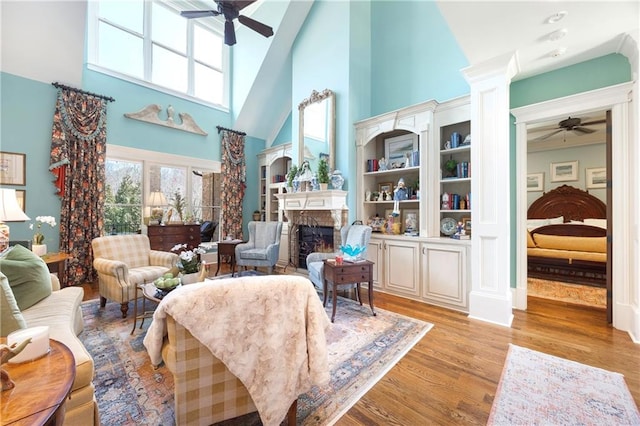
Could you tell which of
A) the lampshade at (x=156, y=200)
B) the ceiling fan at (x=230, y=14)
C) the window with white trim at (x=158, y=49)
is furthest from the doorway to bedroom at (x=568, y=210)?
the window with white trim at (x=158, y=49)

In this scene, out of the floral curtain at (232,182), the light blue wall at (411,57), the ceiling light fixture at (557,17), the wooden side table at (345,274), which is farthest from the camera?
the floral curtain at (232,182)

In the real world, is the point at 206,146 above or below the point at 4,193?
above

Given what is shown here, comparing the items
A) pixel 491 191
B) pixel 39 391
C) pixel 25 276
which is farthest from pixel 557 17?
pixel 25 276

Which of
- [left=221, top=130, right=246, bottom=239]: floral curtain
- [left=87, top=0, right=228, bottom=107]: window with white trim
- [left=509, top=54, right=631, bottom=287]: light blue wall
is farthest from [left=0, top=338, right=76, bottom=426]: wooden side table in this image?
[left=87, top=0, right=228, bottom=107]: window with white trim

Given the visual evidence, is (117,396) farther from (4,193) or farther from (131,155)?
(131,155)

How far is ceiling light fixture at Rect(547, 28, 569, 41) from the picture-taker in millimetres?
2444

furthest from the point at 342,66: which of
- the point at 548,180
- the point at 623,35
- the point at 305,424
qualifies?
the point at 548,180

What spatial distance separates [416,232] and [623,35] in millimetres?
2779

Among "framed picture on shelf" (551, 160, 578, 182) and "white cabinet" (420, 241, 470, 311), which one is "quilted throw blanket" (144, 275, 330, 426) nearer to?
"white cabinet" (420, 241, 470, 311)

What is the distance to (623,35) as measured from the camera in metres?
2.49

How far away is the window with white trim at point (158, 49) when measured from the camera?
4684 millimetres

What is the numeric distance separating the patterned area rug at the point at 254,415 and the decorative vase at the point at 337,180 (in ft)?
6.44

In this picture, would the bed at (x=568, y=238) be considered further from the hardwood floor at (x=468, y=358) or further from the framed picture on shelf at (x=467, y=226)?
the framed picture on shelf at (x=467, y=226)

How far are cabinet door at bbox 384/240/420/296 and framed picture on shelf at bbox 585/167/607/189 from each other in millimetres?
5022
